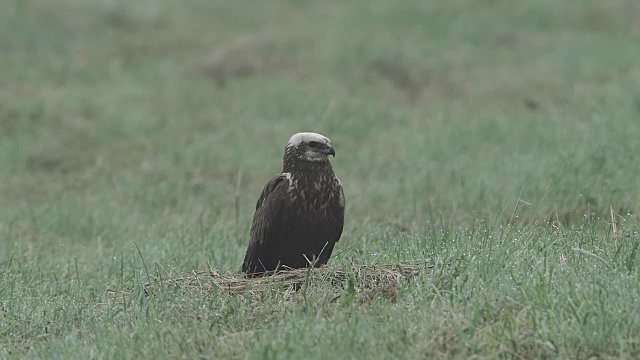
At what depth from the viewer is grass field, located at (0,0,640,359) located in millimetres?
4254

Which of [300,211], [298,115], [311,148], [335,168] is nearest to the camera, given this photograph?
[300,211]

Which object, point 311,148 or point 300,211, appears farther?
point 311,148

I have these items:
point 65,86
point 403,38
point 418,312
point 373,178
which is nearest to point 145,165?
point 373,178

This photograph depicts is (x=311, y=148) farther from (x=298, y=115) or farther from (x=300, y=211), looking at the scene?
(x=298, y=115)

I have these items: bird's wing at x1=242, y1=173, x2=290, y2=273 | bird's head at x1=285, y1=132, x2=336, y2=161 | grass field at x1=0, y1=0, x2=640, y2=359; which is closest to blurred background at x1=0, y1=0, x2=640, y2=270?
grass field at x1=0, y1=0, x2=640, y2=359

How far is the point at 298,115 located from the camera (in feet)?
40.6

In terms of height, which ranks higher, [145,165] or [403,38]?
[403,38]

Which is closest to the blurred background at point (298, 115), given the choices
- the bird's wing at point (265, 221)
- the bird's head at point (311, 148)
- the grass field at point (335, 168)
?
the grass field at point (335, 168)

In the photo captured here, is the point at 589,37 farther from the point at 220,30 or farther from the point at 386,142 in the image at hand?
the point at 220,30

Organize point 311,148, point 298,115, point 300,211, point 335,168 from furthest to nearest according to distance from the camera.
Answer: point 298,115 < point 335,168 < point 311,148 < point 300,211

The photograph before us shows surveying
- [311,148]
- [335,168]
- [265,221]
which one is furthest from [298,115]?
[265,221]

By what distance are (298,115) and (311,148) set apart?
6.46 meters

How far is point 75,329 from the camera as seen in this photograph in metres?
4.71

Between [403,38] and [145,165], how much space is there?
19.1ft
